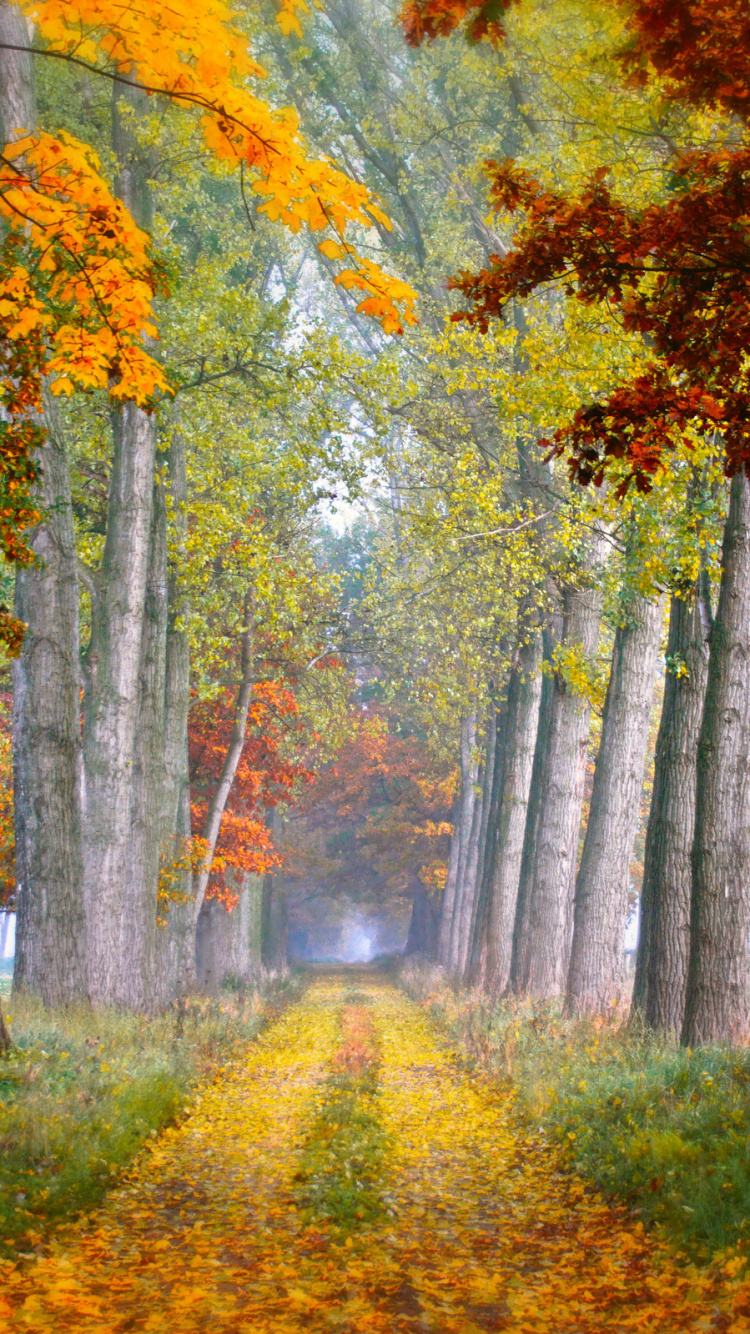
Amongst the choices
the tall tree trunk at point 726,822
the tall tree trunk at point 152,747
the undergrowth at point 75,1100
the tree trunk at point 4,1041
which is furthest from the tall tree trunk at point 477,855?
the tree trunk at point 4,1041

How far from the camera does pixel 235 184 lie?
1590 cm

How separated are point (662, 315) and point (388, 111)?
46.8 feet

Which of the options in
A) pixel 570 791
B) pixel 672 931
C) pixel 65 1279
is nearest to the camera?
pixel 65 1279

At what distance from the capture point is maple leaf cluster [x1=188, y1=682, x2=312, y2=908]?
2023 centimetres

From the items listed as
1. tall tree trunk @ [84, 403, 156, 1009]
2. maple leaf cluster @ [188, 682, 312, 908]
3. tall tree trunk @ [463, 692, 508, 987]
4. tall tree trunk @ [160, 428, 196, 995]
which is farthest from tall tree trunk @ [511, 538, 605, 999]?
maple leaf cluster @ [188, 682, 312, 908]

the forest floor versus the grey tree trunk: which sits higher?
the forest floor

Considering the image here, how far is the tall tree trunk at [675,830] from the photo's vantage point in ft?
31.6

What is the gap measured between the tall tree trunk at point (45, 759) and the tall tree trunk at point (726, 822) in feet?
19.4

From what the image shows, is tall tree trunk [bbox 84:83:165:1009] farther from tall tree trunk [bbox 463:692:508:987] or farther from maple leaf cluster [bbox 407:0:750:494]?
tall tree trunk [bbox 463:692:508:987]

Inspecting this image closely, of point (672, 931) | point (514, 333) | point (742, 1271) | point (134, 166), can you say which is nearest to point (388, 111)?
point (134, 166)

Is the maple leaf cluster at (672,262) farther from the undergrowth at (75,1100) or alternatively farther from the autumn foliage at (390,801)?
the autumn foliage at (390,801)

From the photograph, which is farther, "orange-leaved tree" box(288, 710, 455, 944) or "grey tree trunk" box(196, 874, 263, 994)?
"orange-leaved tree" box(288, 710, 455, 944)

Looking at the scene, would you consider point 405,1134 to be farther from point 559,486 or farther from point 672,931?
point 559,486

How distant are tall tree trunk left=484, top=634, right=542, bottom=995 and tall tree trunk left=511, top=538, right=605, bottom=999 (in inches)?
128
